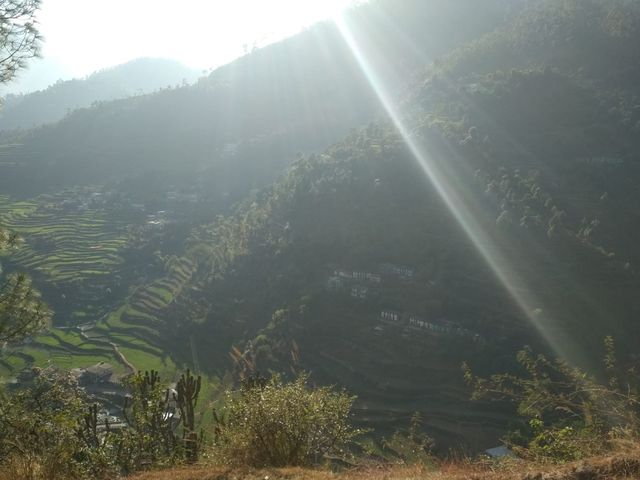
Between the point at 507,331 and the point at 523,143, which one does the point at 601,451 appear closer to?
the point at 507,331

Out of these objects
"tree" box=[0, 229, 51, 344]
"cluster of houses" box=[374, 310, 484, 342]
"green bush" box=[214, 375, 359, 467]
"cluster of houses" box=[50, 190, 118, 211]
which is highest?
"tree" box=[0, 229, 51, 344]

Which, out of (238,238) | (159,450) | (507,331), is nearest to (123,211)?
(238,238)

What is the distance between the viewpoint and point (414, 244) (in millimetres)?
35750

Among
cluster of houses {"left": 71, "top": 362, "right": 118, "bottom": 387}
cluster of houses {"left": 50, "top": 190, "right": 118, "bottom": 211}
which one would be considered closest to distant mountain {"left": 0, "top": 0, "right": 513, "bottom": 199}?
cluster of houses {"left": 50, "top": 190, "right": 118, "bottom": 211}

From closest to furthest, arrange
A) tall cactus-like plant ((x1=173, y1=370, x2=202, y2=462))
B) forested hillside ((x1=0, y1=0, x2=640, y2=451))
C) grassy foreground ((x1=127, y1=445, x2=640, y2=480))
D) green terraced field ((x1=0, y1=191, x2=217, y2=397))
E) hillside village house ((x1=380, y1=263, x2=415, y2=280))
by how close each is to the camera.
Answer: grassy foreground ((x1=127, y1=445, x2=640, y2=480))
tall cactus-like plant ((x1=173, y1=370, x2=202, y2=462))
forested hillside ((x1=0, y1=0, x2=640, y2=451))
hillside village house ((x1=380, y1=263, x2=415, y2=280))
green terraced field ((x1=0, y1=191, x2=217, y2=397))

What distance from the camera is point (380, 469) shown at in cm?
582

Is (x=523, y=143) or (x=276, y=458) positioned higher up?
(x=276, y=458)

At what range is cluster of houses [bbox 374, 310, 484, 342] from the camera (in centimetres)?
2902

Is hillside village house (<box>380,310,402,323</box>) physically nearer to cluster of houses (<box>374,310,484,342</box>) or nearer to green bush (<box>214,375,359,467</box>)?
cluster of houses (<box>374,310,484,342</box>)

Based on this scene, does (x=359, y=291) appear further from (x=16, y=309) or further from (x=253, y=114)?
(x=253, y=114)

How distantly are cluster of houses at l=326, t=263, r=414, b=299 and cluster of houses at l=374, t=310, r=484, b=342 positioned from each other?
2817 mm

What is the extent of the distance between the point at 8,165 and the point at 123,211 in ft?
116

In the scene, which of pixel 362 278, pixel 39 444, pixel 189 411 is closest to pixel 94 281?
pixel 362 278

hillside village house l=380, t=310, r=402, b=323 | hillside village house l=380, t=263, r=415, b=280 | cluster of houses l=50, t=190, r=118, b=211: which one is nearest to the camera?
hillside village house l=380, t=310, r=402, b=323
